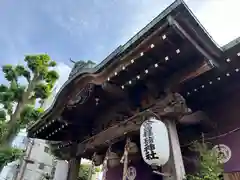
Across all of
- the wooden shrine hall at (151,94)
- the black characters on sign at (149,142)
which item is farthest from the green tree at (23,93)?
the black characters on sign at (149,142)

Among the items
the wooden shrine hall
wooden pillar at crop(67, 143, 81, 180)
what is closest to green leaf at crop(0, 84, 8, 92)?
the wooden shrine hall

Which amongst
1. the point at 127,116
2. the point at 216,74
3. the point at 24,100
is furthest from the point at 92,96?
the point at 24,100

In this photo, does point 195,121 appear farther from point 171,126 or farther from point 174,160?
point 174,160

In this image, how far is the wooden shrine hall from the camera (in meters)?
3.73

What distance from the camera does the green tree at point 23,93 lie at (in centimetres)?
1139

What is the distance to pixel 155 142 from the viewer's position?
3867 millimetres

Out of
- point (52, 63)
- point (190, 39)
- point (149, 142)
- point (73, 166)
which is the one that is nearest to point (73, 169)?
point (73, 166)

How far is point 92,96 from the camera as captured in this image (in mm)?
5637

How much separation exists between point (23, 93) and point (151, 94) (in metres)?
9.38

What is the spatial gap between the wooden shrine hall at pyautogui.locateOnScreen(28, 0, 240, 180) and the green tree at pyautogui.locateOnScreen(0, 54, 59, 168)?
555 centimetres

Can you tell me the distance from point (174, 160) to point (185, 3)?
2.59 meters

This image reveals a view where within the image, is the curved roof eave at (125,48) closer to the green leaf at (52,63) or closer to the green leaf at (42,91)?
the green leaf at (42,91)

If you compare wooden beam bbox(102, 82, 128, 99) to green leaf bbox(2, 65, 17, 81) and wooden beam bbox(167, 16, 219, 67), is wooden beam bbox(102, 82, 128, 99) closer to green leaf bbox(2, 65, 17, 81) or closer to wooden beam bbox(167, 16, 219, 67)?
wooden beam bbox(167, 16, 219, 67)

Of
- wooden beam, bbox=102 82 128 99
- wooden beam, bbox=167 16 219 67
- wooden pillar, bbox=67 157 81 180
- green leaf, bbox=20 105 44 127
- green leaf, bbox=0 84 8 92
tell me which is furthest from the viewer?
green leaf, bbox=20 105 44 127
